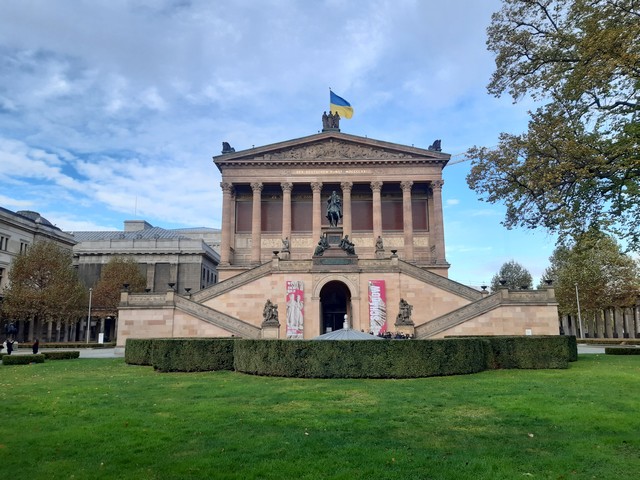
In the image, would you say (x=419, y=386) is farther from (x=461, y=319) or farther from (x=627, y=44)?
(x=461, y=319)

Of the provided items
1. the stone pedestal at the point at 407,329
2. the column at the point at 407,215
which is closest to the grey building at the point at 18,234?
the column at the point at 407,215

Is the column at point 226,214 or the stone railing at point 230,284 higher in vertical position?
the column at point 226,214

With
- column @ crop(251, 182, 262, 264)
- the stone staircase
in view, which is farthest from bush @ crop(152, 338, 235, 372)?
column @ crop(251, 182, 262, 264)

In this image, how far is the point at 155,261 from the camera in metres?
80.6

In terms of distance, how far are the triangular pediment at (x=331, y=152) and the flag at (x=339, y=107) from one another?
355 cm

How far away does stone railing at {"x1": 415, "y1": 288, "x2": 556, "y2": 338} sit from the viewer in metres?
34.7

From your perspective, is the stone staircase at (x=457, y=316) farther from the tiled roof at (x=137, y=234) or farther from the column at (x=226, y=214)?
the tiled roof at (x=137, y=234)

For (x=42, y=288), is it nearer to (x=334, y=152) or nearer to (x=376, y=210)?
(x=334, y=152)

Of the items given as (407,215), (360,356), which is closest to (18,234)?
(407,215)

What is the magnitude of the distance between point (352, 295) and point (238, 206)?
28.2 metres

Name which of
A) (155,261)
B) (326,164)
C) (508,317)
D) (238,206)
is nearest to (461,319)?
(508,317)

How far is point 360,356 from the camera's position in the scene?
1900 centimetres

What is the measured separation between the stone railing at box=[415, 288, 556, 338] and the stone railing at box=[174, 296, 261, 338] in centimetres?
1178

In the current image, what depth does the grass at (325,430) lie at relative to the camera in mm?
8055
